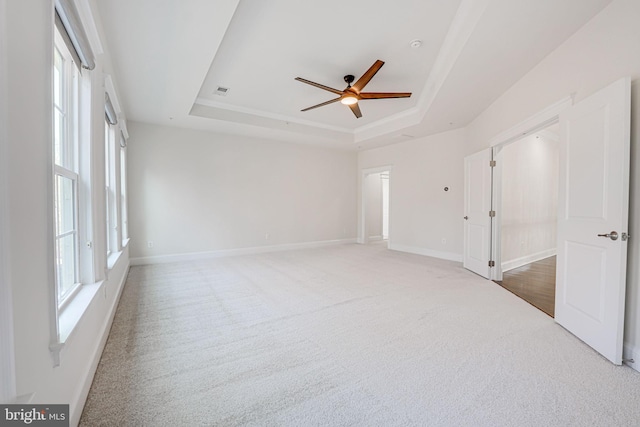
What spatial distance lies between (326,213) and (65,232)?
603 centimetres

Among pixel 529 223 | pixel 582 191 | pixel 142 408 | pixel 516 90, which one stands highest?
pixel 516 90

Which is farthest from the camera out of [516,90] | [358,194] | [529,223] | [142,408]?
[358,194]

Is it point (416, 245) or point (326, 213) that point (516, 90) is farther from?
point (326, 213)

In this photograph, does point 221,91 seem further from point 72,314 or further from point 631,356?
point 631,356

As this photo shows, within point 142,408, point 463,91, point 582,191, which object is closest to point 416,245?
point 463,91

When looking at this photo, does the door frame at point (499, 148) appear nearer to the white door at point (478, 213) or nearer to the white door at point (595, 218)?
the white door at point (478, 213)

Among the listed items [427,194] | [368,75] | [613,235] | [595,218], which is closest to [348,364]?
[613,235]

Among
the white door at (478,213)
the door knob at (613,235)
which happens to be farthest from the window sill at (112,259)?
the white door at (478,213)

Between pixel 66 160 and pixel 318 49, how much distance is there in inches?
104

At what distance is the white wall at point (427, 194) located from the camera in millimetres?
5633

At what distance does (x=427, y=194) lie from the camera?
245 inches

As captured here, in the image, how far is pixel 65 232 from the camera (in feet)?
6.05

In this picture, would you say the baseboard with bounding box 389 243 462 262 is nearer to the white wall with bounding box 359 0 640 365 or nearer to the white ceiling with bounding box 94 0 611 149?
the white wall with bounding box 359 0 640 365

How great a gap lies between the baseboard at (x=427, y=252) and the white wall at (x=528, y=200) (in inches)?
35.5
